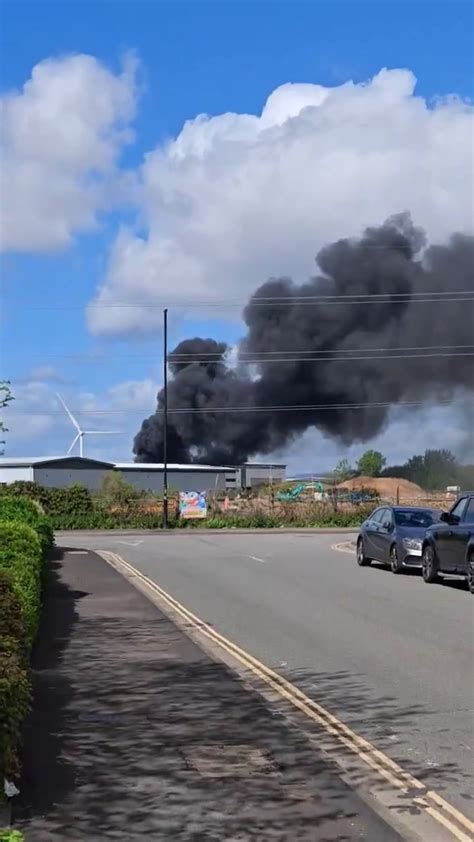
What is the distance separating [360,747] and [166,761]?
4.09 ft

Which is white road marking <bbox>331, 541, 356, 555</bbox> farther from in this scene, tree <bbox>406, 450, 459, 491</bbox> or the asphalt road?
tree <bbox>406, 450, 459, 491</bbox>

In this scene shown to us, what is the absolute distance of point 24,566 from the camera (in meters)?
9.87

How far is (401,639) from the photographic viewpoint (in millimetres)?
11125

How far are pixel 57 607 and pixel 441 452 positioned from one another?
5654cm

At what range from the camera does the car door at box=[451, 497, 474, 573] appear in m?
16.0

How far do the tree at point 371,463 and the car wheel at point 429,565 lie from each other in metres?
75.0

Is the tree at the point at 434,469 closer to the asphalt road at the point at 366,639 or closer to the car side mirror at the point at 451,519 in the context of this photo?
the asphalt road at the point at 366,639

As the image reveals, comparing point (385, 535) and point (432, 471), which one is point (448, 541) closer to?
point (385, 535)

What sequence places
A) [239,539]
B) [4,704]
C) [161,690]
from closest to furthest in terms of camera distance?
[4,704], [161,690], [239,539]

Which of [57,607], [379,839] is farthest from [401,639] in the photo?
[379,839]

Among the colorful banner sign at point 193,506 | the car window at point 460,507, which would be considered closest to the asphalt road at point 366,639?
the car window at point 460,507

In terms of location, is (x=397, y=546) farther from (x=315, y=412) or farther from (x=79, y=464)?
(x=79, y=464)

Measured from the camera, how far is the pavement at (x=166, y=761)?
4.99 meters

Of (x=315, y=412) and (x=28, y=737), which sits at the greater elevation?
(x=315, y=412)
